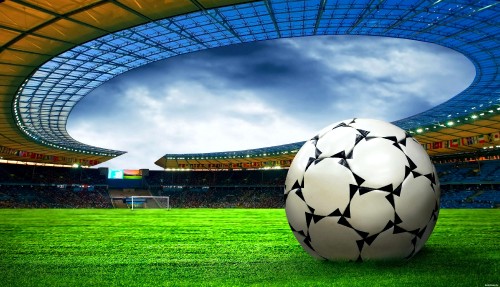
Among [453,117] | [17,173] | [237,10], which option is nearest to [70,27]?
[237,10]

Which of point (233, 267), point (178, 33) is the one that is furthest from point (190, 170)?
point (233, 267)

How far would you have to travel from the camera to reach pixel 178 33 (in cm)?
2655

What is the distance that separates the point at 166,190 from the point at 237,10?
58.6 m

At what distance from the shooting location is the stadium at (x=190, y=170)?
3.91 m

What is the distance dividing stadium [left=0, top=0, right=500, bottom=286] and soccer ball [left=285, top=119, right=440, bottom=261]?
23cm

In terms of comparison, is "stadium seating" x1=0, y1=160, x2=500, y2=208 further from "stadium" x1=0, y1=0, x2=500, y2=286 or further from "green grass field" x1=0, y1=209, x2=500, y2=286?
"green grass field" x1=0, y1=209, x2=500, y2=286

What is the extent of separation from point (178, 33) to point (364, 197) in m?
25.2

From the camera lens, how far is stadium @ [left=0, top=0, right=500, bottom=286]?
3906 mm

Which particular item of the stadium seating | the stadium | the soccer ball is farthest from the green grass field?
the stadium seating

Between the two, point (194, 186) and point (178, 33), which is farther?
point (194, 186)

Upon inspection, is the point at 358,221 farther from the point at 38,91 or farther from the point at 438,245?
the point at 38,91

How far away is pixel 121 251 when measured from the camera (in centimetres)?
534

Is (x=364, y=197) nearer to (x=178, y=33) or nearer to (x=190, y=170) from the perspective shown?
(x=178, y=33)

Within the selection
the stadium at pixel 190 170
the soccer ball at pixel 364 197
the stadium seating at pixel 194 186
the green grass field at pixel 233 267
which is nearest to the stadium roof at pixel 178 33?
the stadium at pixel 190 170
